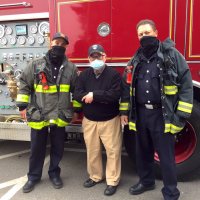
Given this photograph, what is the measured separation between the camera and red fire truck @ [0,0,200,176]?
133 inches

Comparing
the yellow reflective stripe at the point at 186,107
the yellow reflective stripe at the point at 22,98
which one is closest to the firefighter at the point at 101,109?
the yellow reflective stripe at the point at 22,98

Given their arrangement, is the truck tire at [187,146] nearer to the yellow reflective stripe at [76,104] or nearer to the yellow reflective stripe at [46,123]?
the yellow reflective stripe at [76,104]

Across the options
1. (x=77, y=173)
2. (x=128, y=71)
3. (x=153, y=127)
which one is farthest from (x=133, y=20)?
(x=77, y=173)

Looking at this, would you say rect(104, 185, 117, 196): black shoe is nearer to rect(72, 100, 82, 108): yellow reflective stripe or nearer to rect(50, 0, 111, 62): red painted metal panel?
rect(72, 100, 82, 108): yellow reflective stripe

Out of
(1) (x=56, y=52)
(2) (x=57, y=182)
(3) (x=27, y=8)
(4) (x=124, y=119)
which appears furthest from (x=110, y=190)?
(3) (x=27, y=8)

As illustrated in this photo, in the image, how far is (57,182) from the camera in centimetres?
363

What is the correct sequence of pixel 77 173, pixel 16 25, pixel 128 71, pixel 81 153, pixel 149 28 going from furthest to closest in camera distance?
1. pixel 81 153
2. pixel 16 25
3. pixel 77 173
4. pixel 128 71
5. pixel 149 28

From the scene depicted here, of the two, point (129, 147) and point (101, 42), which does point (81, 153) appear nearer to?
point (129, 147)

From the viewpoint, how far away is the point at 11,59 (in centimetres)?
443

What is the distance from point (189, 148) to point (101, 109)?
3.88 feet

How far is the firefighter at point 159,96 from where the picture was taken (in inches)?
112

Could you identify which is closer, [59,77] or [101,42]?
[59,77]

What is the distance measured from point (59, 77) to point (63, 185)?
127cm

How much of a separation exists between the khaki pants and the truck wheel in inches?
21.4
